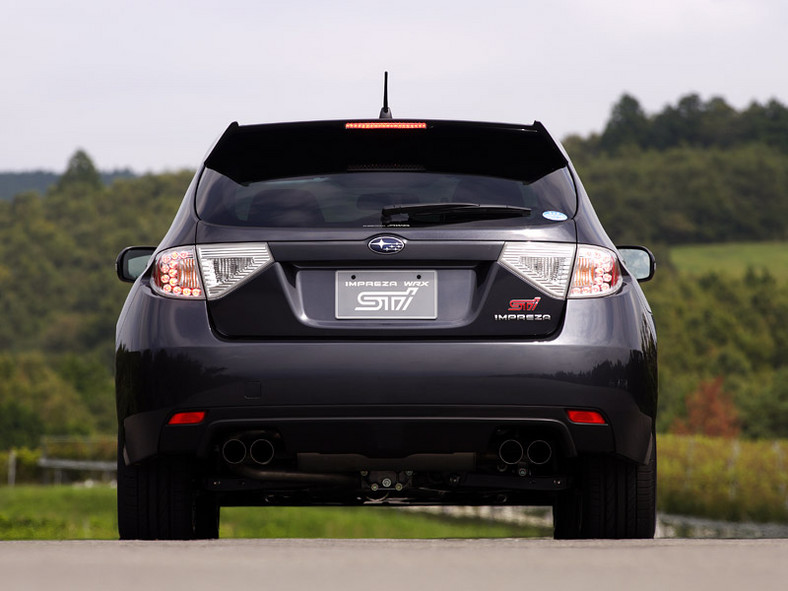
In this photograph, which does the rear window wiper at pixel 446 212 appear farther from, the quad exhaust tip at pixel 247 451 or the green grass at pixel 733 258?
the green grass at pixel 733 258

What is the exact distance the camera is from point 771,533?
80.1 meters

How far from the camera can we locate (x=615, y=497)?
555 centimetres

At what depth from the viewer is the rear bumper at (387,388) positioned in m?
4.98

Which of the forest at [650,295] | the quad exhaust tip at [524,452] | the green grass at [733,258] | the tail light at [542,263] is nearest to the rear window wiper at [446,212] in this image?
the tail light at [542,263]

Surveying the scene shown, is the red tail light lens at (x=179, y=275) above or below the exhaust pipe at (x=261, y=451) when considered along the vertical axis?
above

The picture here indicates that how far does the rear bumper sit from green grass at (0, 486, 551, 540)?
6291 cm

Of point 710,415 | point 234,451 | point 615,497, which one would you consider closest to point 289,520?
point 710,415

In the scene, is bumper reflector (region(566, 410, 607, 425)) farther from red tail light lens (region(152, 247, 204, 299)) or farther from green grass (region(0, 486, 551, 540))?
green grass (region(0, 486, 551, 540))

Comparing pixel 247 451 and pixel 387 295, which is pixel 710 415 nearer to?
pixel 247 451

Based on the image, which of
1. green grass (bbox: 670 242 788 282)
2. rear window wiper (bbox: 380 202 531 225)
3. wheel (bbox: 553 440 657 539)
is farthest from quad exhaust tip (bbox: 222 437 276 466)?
green grass (bbox: 670 242 788 282)

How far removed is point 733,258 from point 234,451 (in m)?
173

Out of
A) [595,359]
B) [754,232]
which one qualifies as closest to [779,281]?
[754,232]

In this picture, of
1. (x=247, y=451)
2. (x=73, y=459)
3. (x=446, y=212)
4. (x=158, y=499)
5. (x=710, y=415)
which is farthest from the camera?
(x=710, y=415)

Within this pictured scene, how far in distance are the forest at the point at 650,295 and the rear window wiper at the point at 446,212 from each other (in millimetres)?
118556
